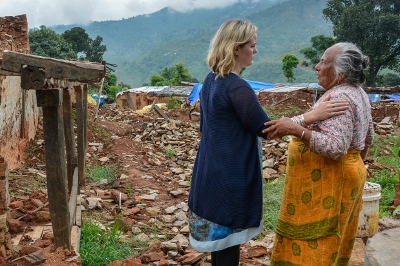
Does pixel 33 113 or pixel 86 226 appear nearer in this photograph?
pixel 86 226

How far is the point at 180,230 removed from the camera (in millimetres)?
5258

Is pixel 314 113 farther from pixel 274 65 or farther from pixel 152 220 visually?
pixel 274 65

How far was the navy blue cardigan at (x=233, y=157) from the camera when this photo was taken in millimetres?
2285

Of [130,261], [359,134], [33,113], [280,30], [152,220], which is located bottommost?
[152,220]

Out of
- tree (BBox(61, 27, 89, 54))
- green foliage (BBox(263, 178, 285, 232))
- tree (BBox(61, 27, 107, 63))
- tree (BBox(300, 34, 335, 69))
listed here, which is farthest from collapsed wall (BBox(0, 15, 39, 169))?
tree (BBox(61, 27, 89, 54))

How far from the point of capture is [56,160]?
3.15m

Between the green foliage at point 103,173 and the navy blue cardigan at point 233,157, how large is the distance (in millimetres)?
5382

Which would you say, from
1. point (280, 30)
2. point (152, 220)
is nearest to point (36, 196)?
point (152, 220)

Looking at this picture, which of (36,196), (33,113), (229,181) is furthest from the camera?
(33,113)

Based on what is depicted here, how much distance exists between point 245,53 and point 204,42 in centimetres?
11573

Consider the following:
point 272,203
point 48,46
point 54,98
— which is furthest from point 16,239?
point 48,46

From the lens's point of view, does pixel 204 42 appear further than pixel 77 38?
Yes

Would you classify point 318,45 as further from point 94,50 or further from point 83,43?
point 83,43

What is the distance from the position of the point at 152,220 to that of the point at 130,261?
2031mm
